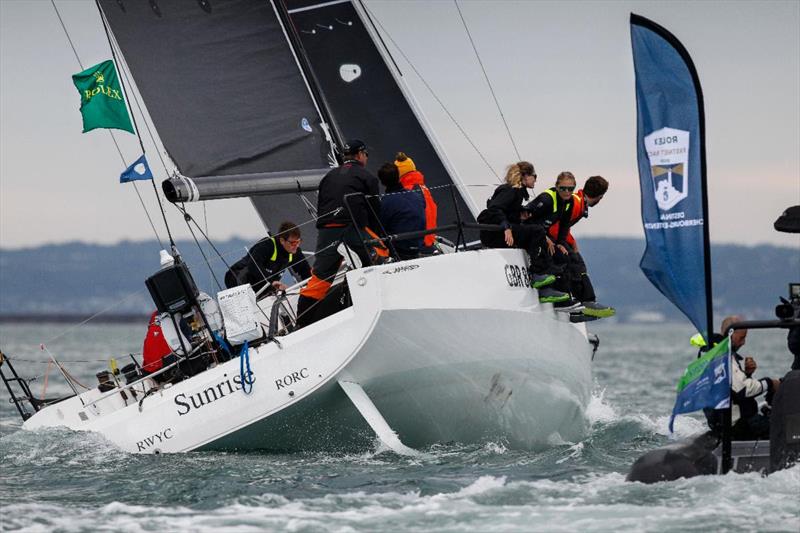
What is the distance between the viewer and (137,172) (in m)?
10.1

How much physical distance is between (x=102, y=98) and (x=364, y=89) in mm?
2858

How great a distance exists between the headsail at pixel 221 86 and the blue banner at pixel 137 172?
55cm

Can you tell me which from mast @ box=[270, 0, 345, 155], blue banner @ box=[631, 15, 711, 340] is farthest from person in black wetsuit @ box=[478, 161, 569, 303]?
blue banner @ box=[631, 15, 711, 340]

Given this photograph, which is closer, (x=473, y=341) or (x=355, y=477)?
(x=355, y=477)

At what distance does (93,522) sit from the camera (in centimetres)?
692

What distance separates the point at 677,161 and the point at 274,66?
4924 millimetres

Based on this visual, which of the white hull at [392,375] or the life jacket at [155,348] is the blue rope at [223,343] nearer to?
the white hull at [392,375]

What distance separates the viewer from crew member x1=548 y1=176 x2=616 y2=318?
9898mm

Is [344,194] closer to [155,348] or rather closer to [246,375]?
[246,375]

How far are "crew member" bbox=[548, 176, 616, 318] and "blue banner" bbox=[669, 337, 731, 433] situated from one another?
269 cm

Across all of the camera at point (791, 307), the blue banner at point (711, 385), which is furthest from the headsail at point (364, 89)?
the blue banner at point (711, 385)

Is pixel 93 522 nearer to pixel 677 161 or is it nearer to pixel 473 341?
pixel 473 341

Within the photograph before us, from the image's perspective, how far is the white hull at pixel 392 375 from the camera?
28.2 ft

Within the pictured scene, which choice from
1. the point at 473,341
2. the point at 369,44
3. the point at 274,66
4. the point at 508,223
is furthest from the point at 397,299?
the point at 369,44
